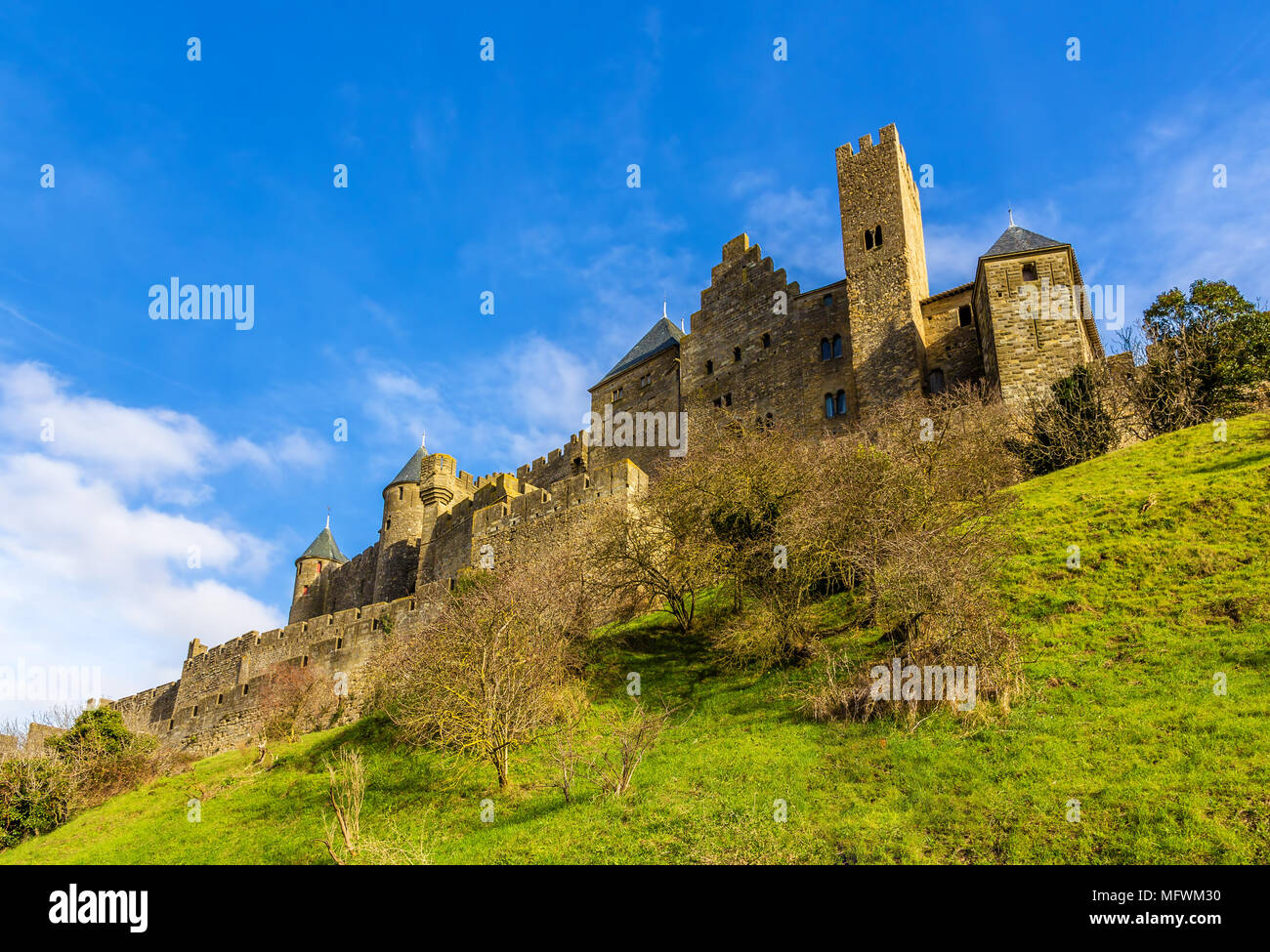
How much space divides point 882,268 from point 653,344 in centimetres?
1383

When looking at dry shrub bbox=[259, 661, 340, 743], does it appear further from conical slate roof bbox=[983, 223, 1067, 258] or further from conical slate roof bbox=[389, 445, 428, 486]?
conical slate roof bbox=[983, 223, 1067, 258]

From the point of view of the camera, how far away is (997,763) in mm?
11586

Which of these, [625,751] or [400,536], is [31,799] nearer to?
[625,751]

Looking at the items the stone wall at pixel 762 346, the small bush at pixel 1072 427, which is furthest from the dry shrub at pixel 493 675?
the stone wall at pixel 762 346

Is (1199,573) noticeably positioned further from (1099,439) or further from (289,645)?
(289,645)

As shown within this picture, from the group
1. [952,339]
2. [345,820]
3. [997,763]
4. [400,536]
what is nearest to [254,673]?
[400,536]

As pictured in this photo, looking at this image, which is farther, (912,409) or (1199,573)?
(912,409)

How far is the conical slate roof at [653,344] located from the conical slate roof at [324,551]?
61.8ft

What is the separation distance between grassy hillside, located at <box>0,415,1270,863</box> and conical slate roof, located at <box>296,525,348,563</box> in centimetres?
2885

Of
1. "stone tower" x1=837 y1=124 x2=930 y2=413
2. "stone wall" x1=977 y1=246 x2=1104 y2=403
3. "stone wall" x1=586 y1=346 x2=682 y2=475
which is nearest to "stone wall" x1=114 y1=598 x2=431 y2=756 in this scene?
"stone wall" x1=586 y1=346 x2=682 y2=475

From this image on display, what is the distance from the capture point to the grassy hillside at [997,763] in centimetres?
1006
